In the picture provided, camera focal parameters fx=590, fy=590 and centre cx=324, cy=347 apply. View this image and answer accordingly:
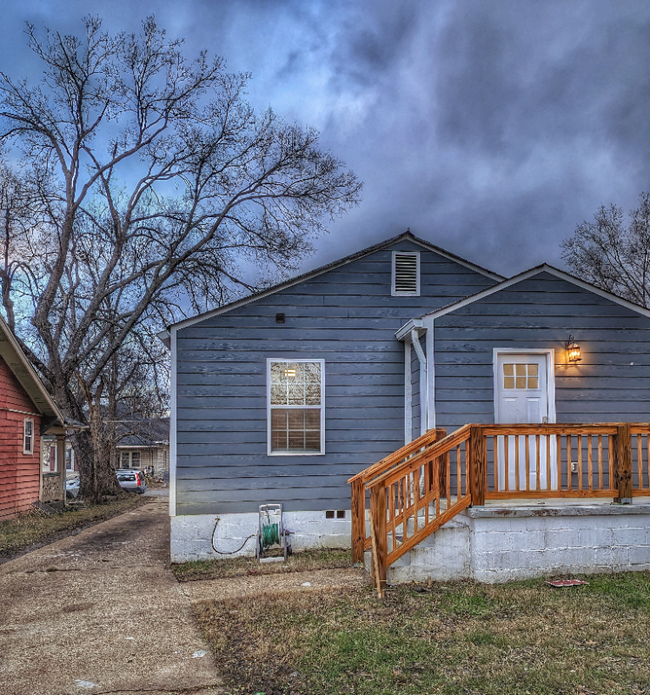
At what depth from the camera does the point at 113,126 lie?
18.0 m

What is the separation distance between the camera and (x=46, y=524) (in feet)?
Answer: 43.2

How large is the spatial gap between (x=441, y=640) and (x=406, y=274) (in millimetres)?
6034

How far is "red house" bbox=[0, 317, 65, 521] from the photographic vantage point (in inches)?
548

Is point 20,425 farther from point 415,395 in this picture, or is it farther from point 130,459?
point 130,459

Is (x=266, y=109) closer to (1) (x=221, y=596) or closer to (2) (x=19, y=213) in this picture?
(2) (x=19, y=213)

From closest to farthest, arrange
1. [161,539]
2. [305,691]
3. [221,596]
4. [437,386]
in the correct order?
[305,691]
[221,596]
[437,386]
[161,539]

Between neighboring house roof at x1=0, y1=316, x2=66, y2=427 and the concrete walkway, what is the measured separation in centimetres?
606

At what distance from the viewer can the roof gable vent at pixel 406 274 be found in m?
9.46

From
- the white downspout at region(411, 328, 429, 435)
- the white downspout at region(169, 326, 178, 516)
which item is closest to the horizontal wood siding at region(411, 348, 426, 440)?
the white downspout at region(411, 328, 429, 435)

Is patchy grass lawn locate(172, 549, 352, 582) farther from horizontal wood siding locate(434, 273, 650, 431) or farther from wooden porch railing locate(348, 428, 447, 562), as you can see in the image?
horizontal wood siding locate(434, 273, 650, 431)

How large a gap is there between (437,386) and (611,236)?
60.1ft

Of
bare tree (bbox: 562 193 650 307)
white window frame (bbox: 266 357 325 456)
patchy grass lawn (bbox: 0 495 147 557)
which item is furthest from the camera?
bare tree (bbox: 562 193 650 307)

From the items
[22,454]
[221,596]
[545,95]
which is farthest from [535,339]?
[22,454]

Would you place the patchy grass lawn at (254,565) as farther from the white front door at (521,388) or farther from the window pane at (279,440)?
the white front door at (521,388)
